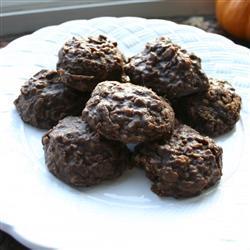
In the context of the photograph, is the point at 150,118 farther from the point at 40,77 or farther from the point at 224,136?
the point at 40,77

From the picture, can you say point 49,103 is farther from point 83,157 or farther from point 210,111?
point 210,111

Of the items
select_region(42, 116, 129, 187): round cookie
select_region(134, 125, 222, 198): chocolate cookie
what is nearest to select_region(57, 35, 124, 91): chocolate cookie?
select_region(42, 116, 129, 187): round cookie

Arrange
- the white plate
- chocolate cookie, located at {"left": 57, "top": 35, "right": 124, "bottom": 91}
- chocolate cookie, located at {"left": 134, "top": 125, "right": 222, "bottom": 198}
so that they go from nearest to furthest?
1. the white plate
2. chocolate cookie, located at {"left": 134, "top": 125, "right": 222, "bottom": 198}
3. chocolate cookie, located at {"left": 57, "top": 35, "right": 124, "bottom": 91}

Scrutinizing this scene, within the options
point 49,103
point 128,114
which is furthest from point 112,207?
point 49,103

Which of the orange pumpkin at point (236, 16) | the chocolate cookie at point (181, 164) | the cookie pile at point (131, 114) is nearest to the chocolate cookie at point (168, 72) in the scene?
the cookie pile at point (131, 114)

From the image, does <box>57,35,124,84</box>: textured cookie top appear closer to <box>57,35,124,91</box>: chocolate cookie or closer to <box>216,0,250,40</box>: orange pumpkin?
<box>57,35,124,91</box>: chocolate cookie

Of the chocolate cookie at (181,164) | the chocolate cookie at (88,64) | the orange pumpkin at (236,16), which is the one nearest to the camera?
the chocolate cookie at (181,164)

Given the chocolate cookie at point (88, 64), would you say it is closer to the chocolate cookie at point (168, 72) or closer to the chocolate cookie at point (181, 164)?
the chocolate cookie at point (168, 72)
